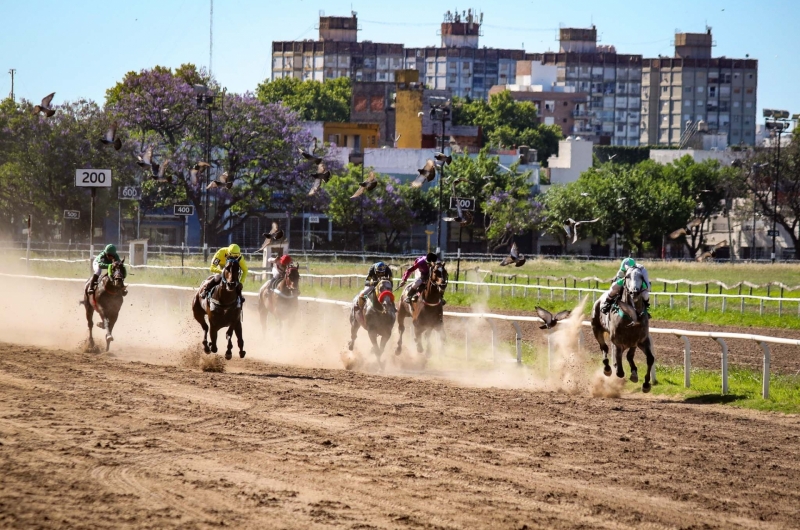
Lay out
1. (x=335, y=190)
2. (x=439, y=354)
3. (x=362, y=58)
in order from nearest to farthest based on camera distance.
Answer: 1. (x=439, y=354)
2. (x=335, y=190)
3. (x=362, y=58)

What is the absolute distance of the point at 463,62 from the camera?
174m

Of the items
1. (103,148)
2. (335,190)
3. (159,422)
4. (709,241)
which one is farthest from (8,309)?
(709,241)

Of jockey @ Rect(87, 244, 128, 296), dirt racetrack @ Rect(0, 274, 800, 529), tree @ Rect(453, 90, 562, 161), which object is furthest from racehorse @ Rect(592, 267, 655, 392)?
tree @ Rect(453, 90, 562, 161)

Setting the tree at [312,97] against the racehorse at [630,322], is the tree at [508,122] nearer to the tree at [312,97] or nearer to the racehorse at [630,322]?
the tree at [312,97]

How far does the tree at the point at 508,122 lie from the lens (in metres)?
124

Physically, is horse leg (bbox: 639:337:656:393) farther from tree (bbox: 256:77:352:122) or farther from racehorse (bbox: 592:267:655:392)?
tree (bbox: 256:77:352:122)

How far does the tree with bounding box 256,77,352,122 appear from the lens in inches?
4948

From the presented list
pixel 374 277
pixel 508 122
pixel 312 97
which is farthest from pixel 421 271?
pixel 508 122

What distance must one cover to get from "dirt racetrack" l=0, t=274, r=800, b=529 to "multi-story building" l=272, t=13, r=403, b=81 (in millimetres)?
154905

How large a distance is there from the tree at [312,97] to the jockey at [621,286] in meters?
110

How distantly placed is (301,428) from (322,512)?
3.55 metres

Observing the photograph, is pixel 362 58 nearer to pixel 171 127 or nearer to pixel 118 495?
pixel 171 127

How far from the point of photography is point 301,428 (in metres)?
11.4

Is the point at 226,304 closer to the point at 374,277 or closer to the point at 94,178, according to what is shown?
the point at 374,277
